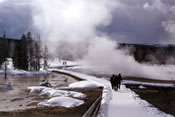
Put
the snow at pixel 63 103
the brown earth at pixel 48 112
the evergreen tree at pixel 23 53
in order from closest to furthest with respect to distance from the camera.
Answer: the brown earth at pixel 48 112
the snow at pixel 63 103
the evergreen tree at pixel 23 53

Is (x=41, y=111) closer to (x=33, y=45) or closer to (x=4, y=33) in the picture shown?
(x=4, y=33)

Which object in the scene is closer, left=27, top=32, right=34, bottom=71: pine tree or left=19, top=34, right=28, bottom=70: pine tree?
left=19, top=34, right=28, bottom=70: pine tree

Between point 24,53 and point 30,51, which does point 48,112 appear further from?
point 30,51

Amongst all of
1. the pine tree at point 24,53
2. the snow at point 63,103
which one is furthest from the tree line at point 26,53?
the snow at point 63,103

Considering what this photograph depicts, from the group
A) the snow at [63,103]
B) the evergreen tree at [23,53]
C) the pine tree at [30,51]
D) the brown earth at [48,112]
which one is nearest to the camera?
the brown earth at [48,112]

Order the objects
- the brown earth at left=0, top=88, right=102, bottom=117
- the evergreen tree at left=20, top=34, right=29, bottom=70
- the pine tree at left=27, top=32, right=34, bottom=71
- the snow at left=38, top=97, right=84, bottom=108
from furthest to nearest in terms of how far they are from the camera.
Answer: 1. the pine tree at left=27, top=32, right=34, bottom=71
2. the evergreen tree at left=20, top=34, right=29, bottom=70
3. the snow at left=38, top=97, right=84, bottom=108
4. the brown earth at left=0, top=88, right=102, bottom=117

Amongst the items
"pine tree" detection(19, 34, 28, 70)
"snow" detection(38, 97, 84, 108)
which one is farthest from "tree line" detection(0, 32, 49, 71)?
"snow" detection(38, 97, 84, 108)

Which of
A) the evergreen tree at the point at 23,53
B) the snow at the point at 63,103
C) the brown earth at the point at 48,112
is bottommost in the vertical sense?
the brown earth at the point at 48,112

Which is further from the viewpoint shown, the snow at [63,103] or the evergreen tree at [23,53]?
the evergreen tree at [23,53]

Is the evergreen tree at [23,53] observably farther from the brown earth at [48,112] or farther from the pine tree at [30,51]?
the brown earth at [48,112]

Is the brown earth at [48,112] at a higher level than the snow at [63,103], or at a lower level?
lower

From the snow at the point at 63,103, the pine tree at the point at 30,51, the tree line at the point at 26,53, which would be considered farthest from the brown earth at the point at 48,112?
the pine tree at the point at 30,51

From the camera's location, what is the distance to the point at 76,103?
1653 centimetres

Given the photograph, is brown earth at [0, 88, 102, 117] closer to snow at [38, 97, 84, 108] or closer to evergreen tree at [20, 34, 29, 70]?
snow at [38, 97, 84, 108]
